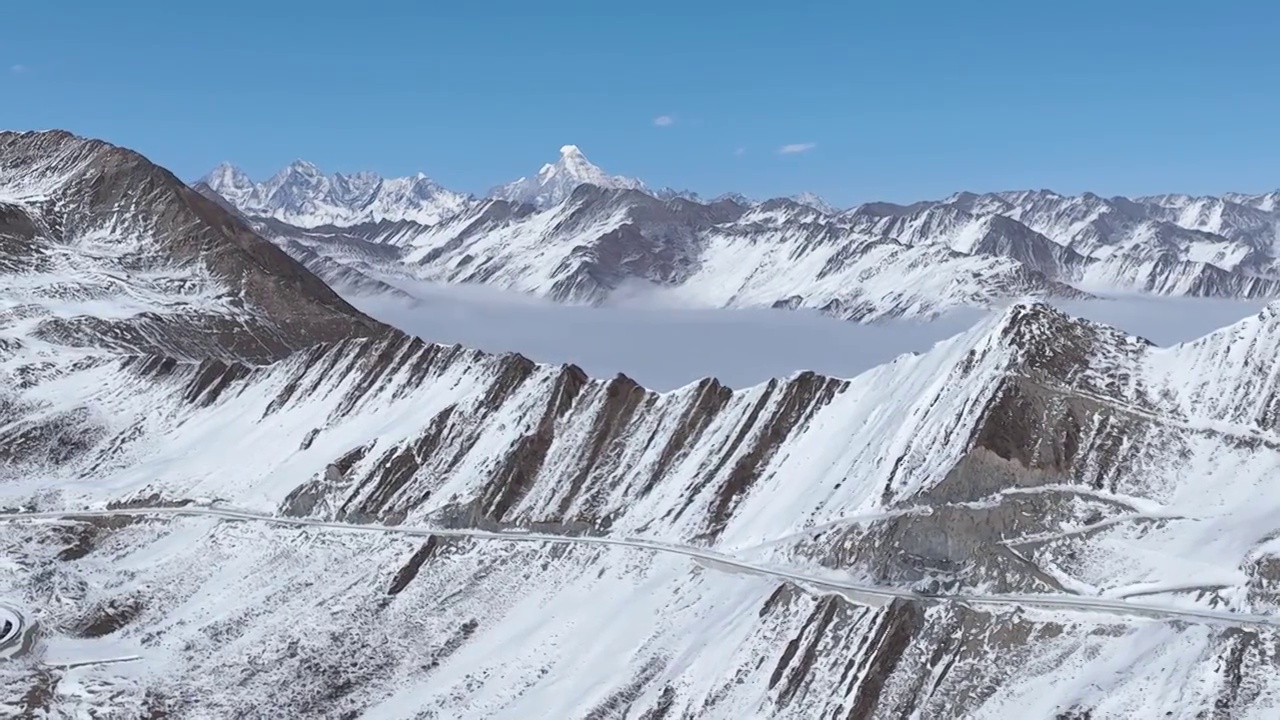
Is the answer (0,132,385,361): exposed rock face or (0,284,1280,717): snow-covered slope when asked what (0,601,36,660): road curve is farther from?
(0,132,385,361): exposed rock face

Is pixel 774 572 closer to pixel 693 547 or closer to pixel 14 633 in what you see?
pixel 693 547

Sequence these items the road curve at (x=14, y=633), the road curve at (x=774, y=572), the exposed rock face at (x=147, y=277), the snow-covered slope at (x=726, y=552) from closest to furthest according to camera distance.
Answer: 1. the road curve at (x=774, y=572)
2. the snow-covered slope at (x=726, y=552)
3. the road curve at (x=14, y=633)
4. the exposed rock face at (x=147, y=277)

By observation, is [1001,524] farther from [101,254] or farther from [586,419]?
[101,254]

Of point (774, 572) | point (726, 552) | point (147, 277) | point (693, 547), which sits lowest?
point (147, 277)

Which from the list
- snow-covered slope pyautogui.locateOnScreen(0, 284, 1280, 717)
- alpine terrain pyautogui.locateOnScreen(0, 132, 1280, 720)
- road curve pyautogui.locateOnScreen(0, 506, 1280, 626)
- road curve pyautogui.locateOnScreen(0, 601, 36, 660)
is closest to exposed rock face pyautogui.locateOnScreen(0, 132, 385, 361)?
alpine terrain pyautogui.locateOnScreen(0, 132, 1280, 720)

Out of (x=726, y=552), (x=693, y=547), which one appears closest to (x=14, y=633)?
(x=693, y=547)

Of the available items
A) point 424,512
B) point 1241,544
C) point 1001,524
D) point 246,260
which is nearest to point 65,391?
point 424,512

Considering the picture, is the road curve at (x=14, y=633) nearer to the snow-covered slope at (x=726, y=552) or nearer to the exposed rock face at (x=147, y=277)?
the snow-covered slope at (x=726, y=552)

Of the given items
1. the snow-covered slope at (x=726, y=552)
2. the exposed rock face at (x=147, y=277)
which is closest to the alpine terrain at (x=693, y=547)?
the snow-covered slope at (x=726, y=552)
